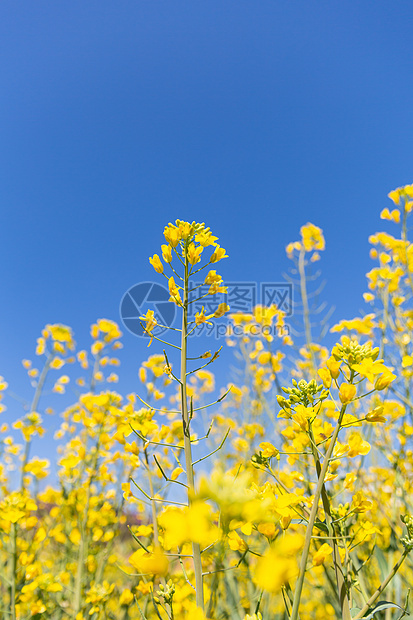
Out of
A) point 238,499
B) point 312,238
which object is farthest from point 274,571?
point 312,238

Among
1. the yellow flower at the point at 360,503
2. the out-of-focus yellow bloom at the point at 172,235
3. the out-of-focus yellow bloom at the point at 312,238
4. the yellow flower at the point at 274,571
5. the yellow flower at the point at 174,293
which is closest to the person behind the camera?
the yellow flower at the point at 274,571

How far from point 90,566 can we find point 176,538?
364 centimetres

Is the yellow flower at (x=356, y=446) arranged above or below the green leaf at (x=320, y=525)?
above

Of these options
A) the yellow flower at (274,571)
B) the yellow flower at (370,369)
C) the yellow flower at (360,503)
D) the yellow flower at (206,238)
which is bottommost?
the yellow flower at (360,503)

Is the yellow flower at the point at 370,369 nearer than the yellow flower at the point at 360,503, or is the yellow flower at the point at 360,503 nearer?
the yellow flower at the point at 370,369

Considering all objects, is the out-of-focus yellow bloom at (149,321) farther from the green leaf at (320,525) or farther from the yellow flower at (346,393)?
the green leaf at (320,525)

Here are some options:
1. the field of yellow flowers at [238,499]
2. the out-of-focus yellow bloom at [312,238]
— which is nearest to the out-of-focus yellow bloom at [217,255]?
the field of yellow flowers at [238,499]

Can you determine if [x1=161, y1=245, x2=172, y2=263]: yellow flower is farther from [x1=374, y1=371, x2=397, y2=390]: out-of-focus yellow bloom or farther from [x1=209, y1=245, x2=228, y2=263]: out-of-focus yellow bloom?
[x1=374, y1=371, x2=397, y2=390]: out-of-focus yellow bloom

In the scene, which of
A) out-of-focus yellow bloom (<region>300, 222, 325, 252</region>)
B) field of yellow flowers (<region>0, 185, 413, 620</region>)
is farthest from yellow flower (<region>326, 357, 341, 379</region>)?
out-of-focus yellow bloom (<region>300, 222, 325, 252</region>)

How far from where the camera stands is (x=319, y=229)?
4504 millimetres

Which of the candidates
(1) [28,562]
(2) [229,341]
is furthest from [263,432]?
(1) [28,562]

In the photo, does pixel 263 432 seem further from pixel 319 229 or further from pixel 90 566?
pixel 319 229

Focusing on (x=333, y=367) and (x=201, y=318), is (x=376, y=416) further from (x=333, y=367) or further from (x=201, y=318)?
(x=201, y=318)

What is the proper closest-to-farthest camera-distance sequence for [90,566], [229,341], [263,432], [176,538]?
1. [176,538]
2. [90,566]
3. [263,432]
4. [229,341]
